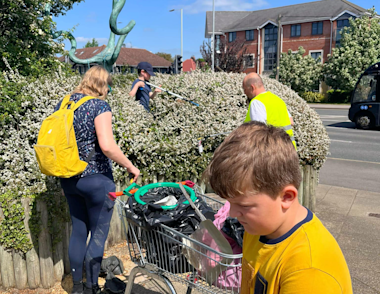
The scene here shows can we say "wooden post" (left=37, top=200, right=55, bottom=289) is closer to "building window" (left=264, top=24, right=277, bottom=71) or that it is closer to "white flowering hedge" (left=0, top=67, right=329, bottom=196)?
"white flowering hedge" (left=0, top=67, right=329, bottom=196)

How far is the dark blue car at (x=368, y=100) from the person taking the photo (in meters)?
17.1

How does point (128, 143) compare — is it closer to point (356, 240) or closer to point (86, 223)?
point (86, 223)

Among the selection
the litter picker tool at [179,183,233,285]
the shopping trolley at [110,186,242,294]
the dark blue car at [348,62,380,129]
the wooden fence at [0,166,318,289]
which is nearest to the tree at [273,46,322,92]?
the dark blue car at [348,62,380,129]

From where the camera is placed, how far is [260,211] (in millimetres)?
1255

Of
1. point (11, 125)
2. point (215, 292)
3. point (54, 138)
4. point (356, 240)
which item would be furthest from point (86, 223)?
point (356, 240)

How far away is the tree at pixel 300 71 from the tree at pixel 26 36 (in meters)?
39.9

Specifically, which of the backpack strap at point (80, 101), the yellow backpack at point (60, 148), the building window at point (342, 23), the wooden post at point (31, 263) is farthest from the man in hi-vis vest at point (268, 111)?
the building window at point (342, 23)

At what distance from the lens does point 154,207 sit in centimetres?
261

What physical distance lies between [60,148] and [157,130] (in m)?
2.55

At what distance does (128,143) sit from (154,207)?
2.22 m

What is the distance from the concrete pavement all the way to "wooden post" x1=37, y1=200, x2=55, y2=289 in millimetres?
876

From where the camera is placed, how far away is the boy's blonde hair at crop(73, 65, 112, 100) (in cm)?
312

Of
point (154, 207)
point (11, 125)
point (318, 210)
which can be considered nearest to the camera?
point (154, 207)

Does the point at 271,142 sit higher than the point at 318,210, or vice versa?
the point at 271,142
